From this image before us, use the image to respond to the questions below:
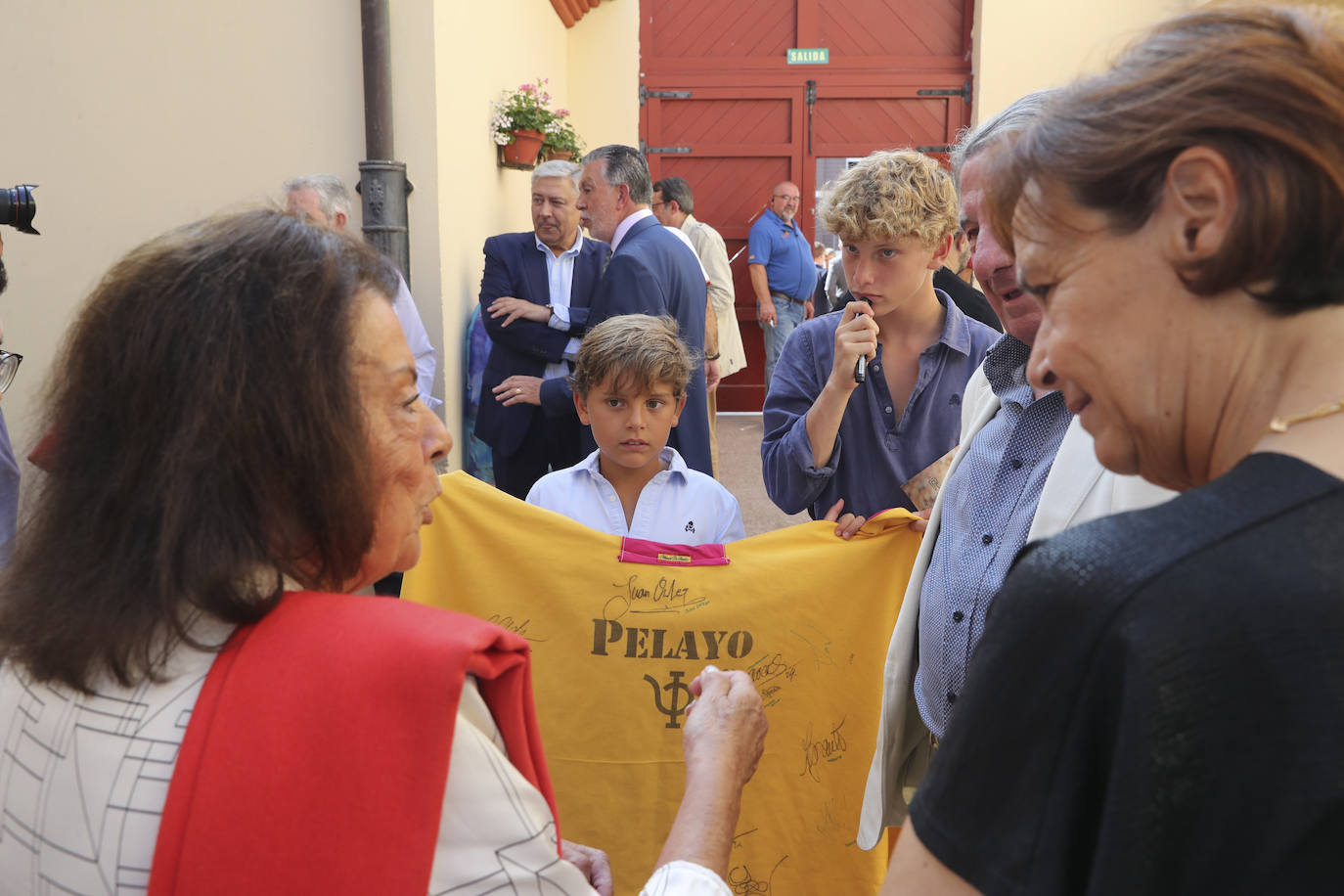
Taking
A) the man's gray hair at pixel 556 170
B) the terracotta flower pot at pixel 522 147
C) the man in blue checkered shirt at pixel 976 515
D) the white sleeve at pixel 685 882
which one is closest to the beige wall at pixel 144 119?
the man's gray hair at pixel 556 170

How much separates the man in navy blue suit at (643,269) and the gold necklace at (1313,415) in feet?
12.2

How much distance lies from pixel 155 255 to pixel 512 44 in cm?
742

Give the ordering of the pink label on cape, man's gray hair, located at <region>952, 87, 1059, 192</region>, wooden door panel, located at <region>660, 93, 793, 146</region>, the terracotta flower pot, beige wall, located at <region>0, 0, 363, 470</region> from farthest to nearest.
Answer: wooden door panel, located at <region>660, 93, 793, 146</region> → the terracotta flower pot → beige wall, located at <region>0, 0, 363, 470</region> → the pink label on cape → man's gray hair, located at <region>952, 87, 1059, 192</region>

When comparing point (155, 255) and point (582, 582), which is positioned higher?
point (155, 255)

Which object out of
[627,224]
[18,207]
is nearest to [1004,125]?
[18,207]

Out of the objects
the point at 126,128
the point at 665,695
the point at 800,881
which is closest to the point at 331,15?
the point at 126,128

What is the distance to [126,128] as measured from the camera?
5566mm

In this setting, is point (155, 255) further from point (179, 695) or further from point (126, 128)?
point (126, 128)

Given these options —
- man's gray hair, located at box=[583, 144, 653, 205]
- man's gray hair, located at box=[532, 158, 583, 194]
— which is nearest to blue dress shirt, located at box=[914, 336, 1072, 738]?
man's gray hair, located at box=[583, 144, 653, 205]

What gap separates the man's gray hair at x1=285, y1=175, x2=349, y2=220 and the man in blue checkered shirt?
358 centimetres

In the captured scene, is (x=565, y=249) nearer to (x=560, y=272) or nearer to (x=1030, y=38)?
(x=560, y=272)

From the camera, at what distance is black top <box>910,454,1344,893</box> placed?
0.73 m

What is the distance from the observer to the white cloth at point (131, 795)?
41.6 inches

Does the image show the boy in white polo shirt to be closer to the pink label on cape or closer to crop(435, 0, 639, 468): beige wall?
the pink label on cape
